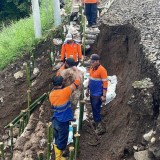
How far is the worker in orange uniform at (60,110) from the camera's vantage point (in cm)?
701

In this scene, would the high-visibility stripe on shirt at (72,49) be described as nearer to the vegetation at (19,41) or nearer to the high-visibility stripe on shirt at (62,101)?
the high-visibility stripe on shirt at (62,101)

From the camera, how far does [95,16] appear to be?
456 inches

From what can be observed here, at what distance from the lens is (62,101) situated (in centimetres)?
707

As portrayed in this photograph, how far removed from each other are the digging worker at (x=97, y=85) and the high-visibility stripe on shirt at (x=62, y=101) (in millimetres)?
825

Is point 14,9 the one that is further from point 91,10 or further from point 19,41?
point 91,10

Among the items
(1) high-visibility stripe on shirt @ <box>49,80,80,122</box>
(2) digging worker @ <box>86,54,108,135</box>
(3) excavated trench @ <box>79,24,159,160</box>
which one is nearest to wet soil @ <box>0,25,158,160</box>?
(3) excavated trench @ <box>79,24,159,160</box>

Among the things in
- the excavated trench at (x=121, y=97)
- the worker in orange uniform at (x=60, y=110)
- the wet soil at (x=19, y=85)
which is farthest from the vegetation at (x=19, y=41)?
the worker in orange uniform at (x=60, y=110)

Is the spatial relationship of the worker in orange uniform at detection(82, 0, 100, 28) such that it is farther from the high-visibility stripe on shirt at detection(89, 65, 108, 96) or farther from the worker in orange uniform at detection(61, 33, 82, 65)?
the high-visibility stripe on shirt at detection(89, 65, 108, 96)

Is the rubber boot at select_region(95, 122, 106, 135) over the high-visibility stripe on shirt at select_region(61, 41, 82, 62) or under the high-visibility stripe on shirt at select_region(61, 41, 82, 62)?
under

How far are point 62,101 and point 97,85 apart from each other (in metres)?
1.11

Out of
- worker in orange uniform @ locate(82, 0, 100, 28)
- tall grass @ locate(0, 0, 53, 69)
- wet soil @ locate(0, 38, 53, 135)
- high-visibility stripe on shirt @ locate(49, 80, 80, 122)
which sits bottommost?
wet soil @ locate(0, 38, 53, 135)

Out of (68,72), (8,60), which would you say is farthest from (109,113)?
(8,60)

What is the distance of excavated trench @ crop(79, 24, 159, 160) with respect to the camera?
6574 mm

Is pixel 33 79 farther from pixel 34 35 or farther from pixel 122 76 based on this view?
pixel 122 76
